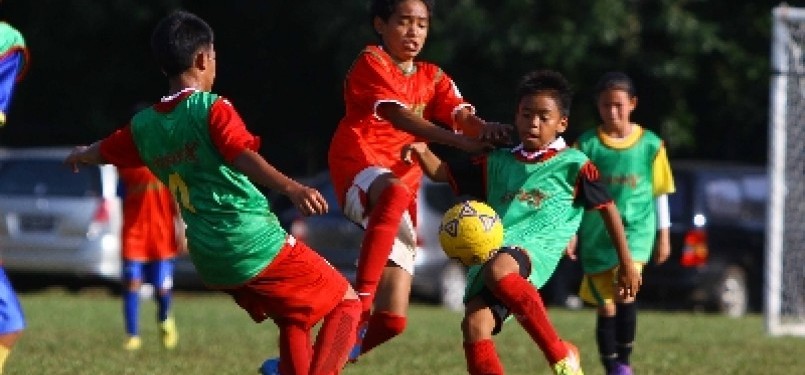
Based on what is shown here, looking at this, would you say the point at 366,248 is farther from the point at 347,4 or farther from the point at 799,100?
the point at 347,4

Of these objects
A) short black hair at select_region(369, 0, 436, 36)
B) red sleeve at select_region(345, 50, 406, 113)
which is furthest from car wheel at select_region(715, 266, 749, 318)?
red sleeve at select_region(345, 50, 406, 113)

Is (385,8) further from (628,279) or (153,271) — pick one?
(153,271)

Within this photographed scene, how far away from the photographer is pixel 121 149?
7.66m

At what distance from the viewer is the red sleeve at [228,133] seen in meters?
6.93

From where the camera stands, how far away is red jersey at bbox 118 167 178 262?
13.9 meters

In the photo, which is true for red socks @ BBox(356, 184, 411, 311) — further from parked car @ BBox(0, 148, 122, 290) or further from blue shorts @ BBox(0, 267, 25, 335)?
parked car @ BBox(0, 148, 122, 290)

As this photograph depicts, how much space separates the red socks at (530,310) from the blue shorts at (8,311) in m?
2.14

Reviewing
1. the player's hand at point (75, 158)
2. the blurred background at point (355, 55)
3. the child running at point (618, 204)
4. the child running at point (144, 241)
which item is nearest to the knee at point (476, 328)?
the player's hand at point (75, 158)

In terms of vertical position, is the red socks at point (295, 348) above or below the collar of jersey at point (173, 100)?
below

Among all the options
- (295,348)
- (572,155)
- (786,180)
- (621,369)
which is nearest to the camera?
(295,348)

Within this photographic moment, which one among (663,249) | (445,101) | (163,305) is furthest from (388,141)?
(163,305)

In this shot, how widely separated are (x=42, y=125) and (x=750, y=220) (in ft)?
39.9

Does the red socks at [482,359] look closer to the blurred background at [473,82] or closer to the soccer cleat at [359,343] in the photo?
the soccer cleat at [359,343]

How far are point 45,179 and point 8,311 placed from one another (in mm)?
14585
